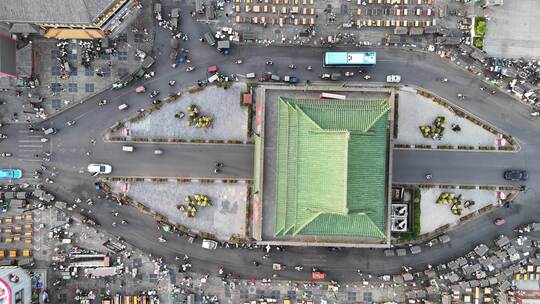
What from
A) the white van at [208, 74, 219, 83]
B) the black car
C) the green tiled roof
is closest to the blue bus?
the green tiled roof

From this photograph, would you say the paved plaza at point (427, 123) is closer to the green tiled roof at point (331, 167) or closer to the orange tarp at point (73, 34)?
the green tiled roof at point (331, 167)

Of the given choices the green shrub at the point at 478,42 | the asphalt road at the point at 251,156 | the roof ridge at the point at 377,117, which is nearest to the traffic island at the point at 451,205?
the asphalt road at the point at 251,156

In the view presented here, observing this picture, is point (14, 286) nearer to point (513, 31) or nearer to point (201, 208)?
point (201, 208)

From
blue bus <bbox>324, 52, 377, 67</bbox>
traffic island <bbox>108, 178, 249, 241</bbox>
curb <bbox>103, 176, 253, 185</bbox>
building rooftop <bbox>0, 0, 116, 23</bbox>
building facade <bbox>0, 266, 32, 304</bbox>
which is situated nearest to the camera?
building rooftop <bbox>0, 0, 116, 23</bbox>

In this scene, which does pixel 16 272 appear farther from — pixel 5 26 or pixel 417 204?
pixel 417 204

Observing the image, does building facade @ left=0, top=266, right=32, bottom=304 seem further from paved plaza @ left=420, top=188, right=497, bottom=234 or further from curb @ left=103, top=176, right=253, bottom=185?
paved plaza @ left=420, top=188, right=497, bottom=234

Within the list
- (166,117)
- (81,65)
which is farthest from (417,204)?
(81,65)

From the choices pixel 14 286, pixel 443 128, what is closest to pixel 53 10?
pixel 14 286

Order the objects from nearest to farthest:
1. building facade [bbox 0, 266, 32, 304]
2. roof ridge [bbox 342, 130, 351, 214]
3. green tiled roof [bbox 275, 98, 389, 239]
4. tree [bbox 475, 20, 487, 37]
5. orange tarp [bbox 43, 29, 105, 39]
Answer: roof ridge [bbox 342, 130, 351, 214] < green tiled roof [bbox 275, 98, 389, 239] < building facade [bbox 0, 266, 32, 304] < orange tarp [bbox 43, 29, 105, 39] < tree [bbox 475, 20, 487, 37]
